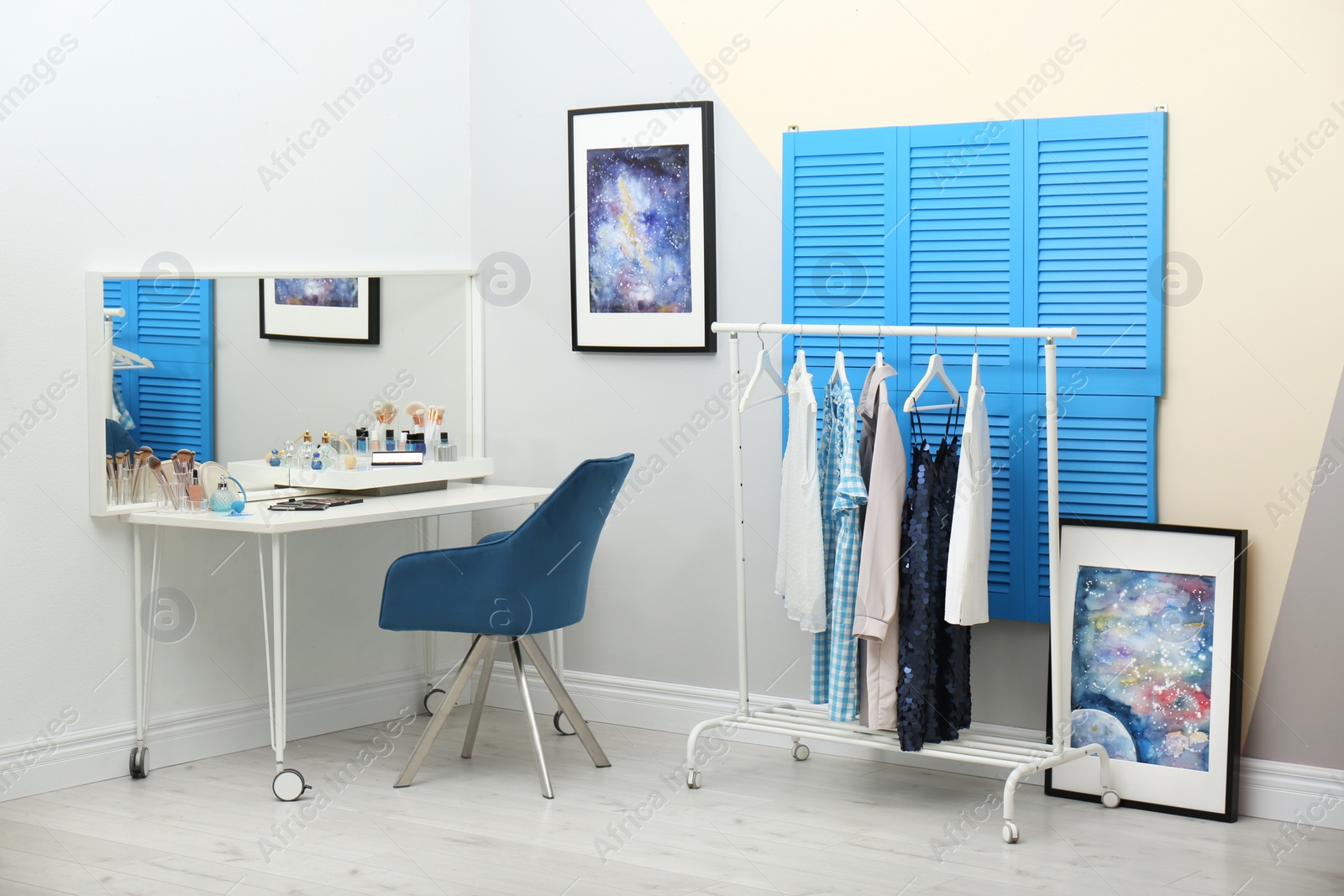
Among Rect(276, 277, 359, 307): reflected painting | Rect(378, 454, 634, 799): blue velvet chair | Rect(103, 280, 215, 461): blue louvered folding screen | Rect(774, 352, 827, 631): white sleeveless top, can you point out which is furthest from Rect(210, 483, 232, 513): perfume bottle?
Rect(774, 352, 827, 631): white sleeveless top

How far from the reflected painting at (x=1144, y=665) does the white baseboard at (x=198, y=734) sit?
6.89 ft

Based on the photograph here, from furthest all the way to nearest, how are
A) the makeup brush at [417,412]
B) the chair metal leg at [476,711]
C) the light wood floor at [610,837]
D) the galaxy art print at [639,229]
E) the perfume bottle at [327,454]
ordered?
the makeup brush at [417,412]
the galaxy art print at [639,229]
the perfume bottle at [327,454]
the chair metal leg at [476,711]
the light wood floor at [610,837]

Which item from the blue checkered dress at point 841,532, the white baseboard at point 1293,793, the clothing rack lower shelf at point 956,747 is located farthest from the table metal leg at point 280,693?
the white baseboard at point 1293,793

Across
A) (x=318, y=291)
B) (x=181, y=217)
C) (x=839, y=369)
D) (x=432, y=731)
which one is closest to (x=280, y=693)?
(x=432, y=731)

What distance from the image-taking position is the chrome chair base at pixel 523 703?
10.9 ft

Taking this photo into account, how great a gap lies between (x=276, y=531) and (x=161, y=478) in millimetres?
428

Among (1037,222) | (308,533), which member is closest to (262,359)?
(308,533)

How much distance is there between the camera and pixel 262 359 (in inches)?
141

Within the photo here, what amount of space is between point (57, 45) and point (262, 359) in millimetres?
942

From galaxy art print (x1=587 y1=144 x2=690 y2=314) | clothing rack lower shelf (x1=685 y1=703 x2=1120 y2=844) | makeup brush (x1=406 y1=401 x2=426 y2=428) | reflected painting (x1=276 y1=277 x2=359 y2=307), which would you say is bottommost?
clothing rack lower shelf (x1=685 y1=703 x2=1120 y2=844)

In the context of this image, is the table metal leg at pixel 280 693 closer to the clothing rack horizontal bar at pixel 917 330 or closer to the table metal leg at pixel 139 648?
the table metal leg at pixel 139 648

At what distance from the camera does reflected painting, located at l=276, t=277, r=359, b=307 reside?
12.0 ft

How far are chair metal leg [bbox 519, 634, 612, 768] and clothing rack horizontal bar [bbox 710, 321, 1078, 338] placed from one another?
993 millimetres

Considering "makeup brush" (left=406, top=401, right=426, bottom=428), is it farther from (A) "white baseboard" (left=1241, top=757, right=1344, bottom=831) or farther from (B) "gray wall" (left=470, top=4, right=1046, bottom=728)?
(A) "white baseboard" (left=1241, top=757, right=1344, bottom=831)
